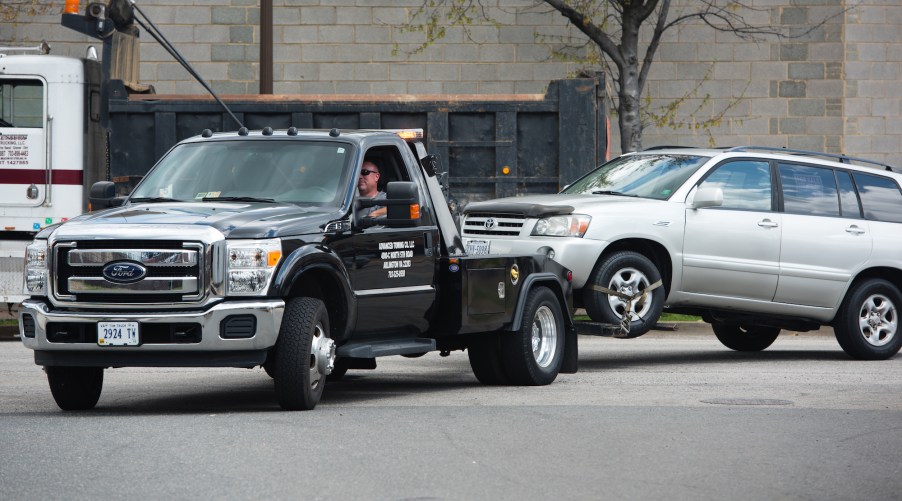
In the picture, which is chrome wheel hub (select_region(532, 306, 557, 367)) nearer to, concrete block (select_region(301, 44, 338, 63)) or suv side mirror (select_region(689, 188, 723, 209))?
suv side mirror (select_region(689, 188, 723, 209))

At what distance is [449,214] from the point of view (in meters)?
11.0

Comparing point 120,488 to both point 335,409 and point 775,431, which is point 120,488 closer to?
point 335,409

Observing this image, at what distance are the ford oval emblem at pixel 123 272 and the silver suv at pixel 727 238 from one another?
433 cm

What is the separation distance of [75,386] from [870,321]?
810 cm

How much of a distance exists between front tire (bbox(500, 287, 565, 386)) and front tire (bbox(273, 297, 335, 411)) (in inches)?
93.5

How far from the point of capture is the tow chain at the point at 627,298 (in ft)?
40.3

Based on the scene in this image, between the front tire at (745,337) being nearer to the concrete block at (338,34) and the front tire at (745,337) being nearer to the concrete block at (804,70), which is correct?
the concrete block at (804,70)

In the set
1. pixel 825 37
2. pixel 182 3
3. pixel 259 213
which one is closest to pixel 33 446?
pixel 259 213

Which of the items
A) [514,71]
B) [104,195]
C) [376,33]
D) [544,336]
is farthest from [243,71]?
[104,195]

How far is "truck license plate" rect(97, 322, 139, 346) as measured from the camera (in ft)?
28.5

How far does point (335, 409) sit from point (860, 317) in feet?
21.7

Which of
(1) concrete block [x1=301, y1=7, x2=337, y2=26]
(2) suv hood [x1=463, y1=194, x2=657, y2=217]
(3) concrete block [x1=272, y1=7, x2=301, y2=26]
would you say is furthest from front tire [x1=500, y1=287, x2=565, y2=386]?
(3) concrete block [x1=272, y1=7, x2=301, y2=26]

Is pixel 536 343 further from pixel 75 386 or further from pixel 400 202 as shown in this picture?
pixel 75 386

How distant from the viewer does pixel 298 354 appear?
348 inches
